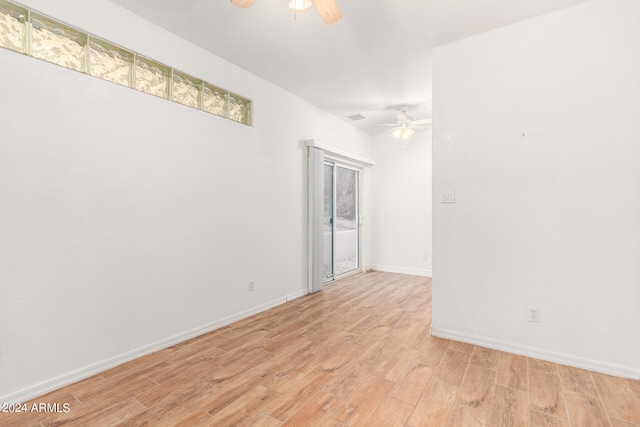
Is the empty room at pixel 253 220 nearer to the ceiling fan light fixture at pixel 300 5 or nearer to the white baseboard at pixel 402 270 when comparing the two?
the ceiling fan light fixture at pixel 300 5

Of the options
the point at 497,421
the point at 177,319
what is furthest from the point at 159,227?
the point at 497,421

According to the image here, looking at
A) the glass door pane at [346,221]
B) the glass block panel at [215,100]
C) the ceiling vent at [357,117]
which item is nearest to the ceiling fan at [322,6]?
the glass block panel at [215,100]

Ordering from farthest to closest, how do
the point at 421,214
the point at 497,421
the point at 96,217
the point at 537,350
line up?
the point at 421,214 < the point at 537,350 < the point at 96,217 < the point at 497,421

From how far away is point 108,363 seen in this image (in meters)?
2.27

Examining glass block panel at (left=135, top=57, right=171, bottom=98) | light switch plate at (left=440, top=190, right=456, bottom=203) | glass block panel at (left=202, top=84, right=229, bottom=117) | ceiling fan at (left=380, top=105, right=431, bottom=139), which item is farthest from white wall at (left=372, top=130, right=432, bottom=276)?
glass block panel at (left=135, top=57, right=171, bottom=98)

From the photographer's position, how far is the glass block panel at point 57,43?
2.01 meters

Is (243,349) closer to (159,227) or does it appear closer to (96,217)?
(159,227)

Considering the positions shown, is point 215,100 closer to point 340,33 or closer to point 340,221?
point 340,33

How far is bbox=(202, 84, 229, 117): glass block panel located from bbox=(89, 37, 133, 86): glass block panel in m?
0.71

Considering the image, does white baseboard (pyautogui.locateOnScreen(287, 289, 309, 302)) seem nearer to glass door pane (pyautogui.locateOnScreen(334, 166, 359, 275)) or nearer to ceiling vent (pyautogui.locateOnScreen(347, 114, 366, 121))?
glass door pane (pyautogui.locateOnScreen(334, 166, 359, 275))

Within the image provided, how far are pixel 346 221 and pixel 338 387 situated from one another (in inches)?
154

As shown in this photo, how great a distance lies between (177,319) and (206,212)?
3.45ft

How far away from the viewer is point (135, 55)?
2496 mm

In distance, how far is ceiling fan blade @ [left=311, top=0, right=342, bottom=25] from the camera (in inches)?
73.5
